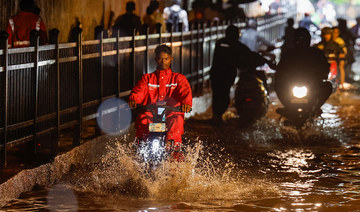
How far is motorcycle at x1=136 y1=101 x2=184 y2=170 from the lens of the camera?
7699 millimetres

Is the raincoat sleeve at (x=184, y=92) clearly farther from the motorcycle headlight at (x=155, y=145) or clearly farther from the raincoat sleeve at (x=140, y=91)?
the motorcycle headlight at (x=155, y=145)

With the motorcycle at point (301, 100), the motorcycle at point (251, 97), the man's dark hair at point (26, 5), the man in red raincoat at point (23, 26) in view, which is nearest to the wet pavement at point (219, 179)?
the motorcycle at point (301, 100)

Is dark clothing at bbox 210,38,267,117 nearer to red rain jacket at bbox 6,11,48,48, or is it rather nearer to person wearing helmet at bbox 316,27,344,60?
red rain jacket at bbox 6,11,48,48

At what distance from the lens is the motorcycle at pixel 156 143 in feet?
25.3

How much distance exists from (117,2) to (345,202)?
43.3ft

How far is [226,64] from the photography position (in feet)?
44.4

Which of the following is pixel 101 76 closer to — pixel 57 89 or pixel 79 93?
pixel 79 93

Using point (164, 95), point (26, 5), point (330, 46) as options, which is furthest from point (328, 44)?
point (164, 95)

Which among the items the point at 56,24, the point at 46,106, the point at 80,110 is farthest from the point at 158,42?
the point at 46,106

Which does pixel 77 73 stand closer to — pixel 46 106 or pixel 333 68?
pixel 46 106

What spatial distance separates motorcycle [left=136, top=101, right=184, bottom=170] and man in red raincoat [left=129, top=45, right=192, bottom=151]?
5 centimetres

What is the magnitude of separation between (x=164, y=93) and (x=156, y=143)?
52 centimetres

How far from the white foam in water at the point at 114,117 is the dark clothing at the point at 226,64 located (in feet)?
6.88

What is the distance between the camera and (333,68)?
1811cm
